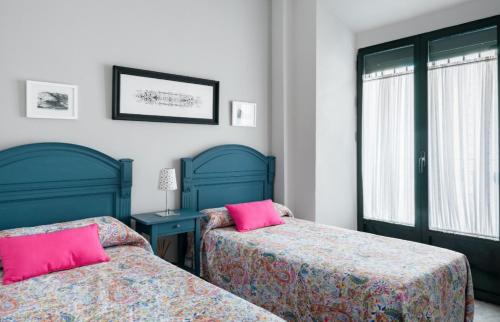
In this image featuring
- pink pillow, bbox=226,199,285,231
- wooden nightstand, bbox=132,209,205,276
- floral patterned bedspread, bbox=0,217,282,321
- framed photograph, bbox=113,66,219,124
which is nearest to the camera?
floral patterned bedspread, bbox=0,217,282,321

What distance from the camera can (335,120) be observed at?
382cm

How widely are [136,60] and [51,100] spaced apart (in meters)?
0.74

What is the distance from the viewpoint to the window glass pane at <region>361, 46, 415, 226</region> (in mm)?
3625

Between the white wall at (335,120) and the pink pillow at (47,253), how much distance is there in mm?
2245

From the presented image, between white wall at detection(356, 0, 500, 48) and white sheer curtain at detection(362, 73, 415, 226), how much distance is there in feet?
1.41

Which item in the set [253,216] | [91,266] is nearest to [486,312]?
[253,216]

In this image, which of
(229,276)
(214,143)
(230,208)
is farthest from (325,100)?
(229,276)

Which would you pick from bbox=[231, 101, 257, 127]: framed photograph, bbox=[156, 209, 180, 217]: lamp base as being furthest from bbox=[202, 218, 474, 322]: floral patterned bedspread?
bbox=[231, 101, 257, 127]: framed photograph

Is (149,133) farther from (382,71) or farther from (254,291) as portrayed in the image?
(382,71)

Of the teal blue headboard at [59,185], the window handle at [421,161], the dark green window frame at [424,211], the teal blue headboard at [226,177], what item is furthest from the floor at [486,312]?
the teal blue headboard at [59,185]

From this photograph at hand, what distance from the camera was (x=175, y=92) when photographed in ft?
10.4

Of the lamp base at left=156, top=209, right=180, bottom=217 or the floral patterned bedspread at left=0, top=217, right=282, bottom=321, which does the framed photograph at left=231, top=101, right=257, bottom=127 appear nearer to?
the lamp base at left=156, top=209, right=180, bottom=217

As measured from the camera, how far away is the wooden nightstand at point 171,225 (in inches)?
107

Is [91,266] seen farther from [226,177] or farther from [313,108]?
[313,108]
